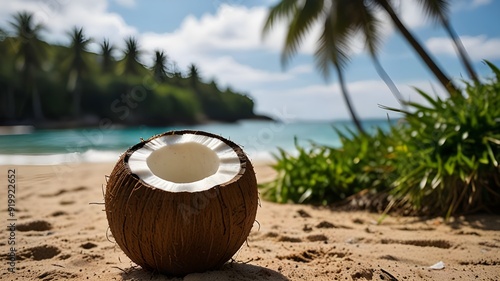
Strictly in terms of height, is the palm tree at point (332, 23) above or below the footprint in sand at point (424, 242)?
above

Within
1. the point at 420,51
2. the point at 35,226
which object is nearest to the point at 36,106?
the point at 420,51

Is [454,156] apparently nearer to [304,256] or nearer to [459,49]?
[304,256]

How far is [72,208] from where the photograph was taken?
417cm

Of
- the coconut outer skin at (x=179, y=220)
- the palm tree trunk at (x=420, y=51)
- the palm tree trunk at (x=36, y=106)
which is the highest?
the palm tree trunk at (x=36, y=106)

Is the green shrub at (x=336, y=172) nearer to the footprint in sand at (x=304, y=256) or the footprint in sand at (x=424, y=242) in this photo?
the footprint in sand at (x=424, y=242)

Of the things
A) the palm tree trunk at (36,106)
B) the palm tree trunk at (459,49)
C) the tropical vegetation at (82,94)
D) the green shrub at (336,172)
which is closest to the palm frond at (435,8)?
the palm tree trunk at (459,49)

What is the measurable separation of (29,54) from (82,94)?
6309mm

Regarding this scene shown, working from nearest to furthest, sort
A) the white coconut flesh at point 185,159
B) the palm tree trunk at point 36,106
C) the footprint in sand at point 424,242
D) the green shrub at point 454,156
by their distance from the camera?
the white coconut flesh at point 185,159 < the footprint in sand at point 424,242 < the green shrub at point 454,156 < the palm tree trunk at point 36,106

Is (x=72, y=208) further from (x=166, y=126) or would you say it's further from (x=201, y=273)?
(x=166, y=126)

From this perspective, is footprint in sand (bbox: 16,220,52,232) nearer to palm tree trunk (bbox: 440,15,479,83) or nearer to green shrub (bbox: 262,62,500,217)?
green shrub (bbox: 262,62,500,217)

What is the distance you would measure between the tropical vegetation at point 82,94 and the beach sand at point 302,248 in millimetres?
25953

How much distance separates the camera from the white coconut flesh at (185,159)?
1966mm

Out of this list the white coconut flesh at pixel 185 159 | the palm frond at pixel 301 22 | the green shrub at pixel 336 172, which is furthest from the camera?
the palm frond at pixel 301 22

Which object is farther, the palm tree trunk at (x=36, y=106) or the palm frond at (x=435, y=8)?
the palm tree trunk at (x=36, y=106)
